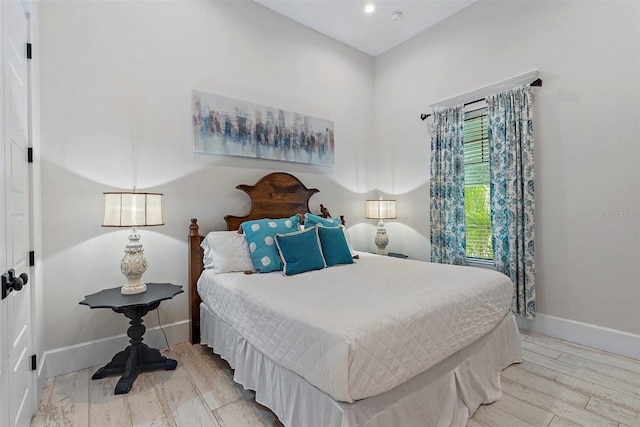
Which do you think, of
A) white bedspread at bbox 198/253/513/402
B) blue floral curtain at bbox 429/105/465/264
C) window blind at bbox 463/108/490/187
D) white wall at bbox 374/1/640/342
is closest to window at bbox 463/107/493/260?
window blind at bbox 463/108/490/187

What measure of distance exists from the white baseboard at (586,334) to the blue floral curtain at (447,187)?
874mm

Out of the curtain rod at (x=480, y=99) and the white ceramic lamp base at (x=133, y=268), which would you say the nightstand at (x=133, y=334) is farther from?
the curtain rod at (x=480, y=99)

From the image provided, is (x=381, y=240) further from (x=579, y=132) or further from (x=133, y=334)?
(x=133, y=334)

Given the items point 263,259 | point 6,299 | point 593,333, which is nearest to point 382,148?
point 263,259

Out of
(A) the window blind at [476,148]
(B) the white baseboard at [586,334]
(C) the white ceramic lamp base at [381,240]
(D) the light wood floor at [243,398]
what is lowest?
(D) the light wood floor at [243,398]

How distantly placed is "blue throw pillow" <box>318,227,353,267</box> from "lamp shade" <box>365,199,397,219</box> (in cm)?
121

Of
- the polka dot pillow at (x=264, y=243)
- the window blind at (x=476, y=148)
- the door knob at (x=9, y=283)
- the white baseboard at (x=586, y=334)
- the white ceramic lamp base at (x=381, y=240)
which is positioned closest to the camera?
the door knob at (x=9, y=283)

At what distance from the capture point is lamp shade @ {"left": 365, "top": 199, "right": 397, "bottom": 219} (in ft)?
13.0

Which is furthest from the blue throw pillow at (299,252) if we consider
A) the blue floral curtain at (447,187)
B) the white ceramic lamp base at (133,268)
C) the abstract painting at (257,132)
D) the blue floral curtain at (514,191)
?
the blue floral curtain at (514,191)

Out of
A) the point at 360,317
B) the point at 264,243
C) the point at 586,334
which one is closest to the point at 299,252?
the point at 264,243

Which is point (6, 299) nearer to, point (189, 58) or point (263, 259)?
point (263, 259)

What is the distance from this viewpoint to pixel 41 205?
2203mm

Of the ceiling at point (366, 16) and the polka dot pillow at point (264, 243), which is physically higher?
the ceiling at point (366, 16)

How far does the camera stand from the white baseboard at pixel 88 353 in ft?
7.22
